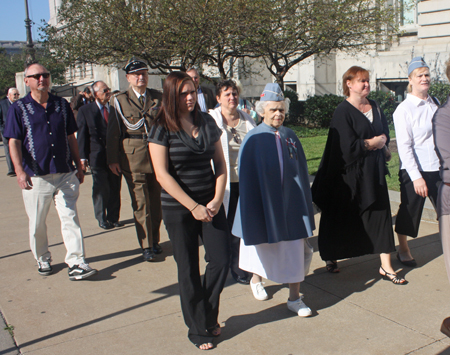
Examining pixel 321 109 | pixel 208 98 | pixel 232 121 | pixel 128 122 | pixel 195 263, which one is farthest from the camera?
pixel 321 109

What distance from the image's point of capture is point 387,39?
1742 cm

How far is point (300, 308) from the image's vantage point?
3.99m

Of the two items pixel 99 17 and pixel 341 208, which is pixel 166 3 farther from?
pixel 341 208

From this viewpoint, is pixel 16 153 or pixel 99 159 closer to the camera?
pixel 16 153

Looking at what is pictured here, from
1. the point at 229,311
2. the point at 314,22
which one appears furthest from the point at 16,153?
the point at 314,22

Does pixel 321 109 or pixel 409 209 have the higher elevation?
pixel 321 109

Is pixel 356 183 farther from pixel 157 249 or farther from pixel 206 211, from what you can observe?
pixel 157 249

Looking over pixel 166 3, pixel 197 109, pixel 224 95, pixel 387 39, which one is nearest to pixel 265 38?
pixel 166 3

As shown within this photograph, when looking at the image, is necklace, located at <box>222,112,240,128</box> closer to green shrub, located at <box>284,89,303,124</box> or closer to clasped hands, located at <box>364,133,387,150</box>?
clasped hands, located at <box>364,133,387,150</box>

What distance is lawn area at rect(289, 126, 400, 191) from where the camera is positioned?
8.80 metres

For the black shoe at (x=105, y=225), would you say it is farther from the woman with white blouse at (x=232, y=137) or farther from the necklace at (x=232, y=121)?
the necklace at (x=232, y=121)

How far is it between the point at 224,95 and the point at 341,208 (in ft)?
4.97

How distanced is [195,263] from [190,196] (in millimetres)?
476

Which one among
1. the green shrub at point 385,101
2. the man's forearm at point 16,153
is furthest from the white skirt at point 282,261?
the green shrub at point 385,101
